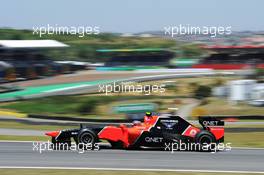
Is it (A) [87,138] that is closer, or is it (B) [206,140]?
(A) [87,138]

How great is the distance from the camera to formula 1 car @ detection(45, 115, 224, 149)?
1461 centimetres

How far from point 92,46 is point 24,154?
7349 centimetres

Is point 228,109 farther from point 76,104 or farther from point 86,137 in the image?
point 86,137

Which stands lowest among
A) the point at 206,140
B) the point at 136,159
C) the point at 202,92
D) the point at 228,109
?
the point at 228,109

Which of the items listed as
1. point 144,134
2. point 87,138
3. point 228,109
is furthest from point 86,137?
point 228,109

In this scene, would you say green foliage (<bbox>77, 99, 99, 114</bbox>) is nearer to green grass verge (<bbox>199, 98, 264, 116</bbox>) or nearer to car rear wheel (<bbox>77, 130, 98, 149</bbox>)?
green grass verge (<bbox>199, 98, 264, 116</bbox>)

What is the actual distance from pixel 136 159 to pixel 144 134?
1661 millimetres

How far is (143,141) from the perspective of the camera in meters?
14.8

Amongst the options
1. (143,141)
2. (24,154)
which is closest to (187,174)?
(143,141)

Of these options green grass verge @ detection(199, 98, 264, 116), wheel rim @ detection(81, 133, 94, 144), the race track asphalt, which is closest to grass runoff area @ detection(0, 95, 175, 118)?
green grass verge @ detection(199, 98, 264, 116)

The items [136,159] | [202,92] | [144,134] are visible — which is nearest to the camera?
[136,159]

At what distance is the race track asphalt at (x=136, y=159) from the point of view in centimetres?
1217

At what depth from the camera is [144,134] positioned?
14719 mm

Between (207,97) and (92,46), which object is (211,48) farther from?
(207,97)
